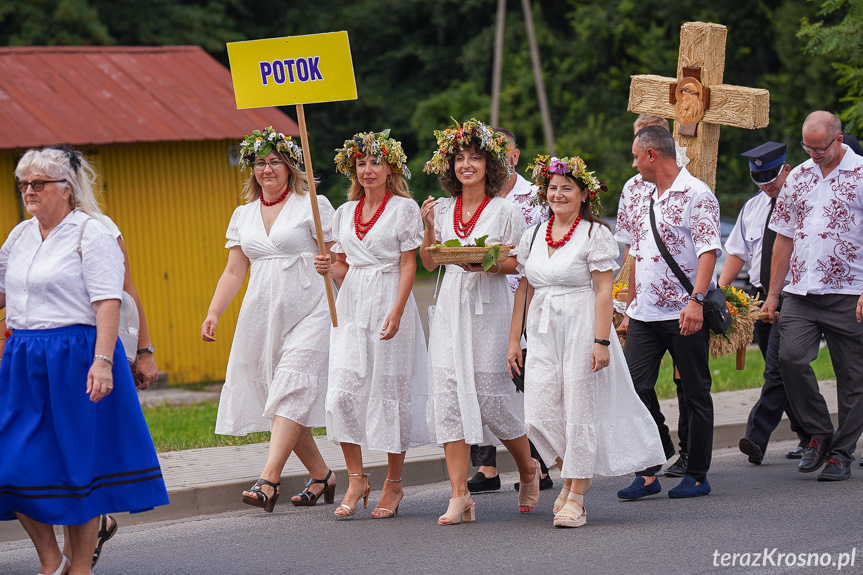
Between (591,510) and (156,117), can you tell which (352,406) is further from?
(156,117)

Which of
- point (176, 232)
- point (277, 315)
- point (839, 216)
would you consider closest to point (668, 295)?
point (839, 216)

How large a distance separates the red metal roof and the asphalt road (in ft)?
22.9

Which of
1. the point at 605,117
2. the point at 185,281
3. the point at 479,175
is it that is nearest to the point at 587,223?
the point at 479,175

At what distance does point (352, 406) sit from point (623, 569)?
196cm

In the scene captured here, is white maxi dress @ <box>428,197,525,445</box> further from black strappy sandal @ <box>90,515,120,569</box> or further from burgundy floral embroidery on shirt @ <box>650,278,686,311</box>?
black strappy sandal @ <box>90,515,120,569</box>

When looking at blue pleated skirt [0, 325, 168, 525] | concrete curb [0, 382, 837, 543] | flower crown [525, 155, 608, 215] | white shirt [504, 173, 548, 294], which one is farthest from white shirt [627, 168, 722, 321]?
A: blue pleated skirt [0, 325, 168, 525]

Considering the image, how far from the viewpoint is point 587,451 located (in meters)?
6.43

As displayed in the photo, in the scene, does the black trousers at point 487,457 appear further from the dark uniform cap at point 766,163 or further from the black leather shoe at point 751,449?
the dark uniform cap at point 766,163

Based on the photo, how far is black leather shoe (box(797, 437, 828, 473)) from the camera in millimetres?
7859

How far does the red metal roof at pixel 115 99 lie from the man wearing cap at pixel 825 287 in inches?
299

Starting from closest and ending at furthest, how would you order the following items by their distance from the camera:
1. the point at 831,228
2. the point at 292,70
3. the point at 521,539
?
1. the point at 521,539
2. the point at 292,70
3. the point at 831,228

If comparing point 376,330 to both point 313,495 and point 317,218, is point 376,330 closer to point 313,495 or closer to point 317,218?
point 317,218

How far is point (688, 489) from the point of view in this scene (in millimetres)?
7242

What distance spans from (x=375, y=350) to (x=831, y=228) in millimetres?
3110
